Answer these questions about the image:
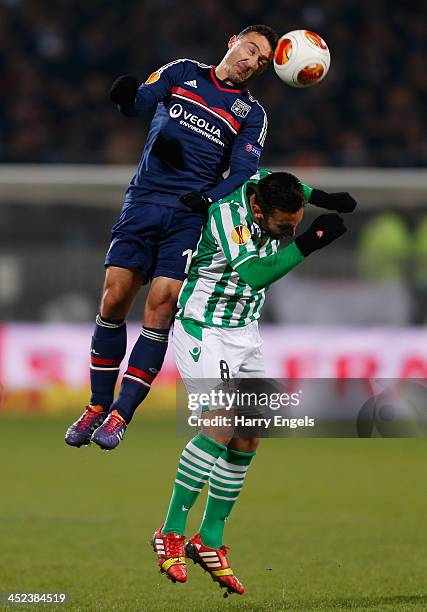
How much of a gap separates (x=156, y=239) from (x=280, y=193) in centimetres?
97

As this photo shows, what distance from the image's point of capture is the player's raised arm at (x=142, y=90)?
19.9 ft

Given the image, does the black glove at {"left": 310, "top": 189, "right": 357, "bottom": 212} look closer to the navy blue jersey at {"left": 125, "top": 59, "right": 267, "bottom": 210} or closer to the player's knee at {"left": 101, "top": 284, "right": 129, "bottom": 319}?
the navy blue jersey at {"left": 125, "top": 59, "right": 267, "bottom": 210}

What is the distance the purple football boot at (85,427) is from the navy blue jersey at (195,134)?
118cm

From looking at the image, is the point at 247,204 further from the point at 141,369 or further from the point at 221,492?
the point at 221,492

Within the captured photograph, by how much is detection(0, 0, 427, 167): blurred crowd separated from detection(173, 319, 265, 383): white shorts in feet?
34.5

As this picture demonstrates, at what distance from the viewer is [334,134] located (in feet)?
57.0

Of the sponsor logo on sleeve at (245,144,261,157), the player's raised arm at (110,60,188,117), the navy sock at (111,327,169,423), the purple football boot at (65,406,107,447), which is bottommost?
the purple football boot at (65,406,107,447)

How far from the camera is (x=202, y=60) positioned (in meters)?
17.7

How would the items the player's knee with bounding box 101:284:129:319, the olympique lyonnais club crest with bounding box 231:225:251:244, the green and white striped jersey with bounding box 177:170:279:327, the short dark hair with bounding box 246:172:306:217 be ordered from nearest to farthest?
the short dark hair with bounding box 246:172:306:217, the olympique lyonnais club crest with bounding box 231:225:251:244, the green and white striped jersey with bounding box 177:170:279:327, the player's knee with bounding box 101:284:129:319

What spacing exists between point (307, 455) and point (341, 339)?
1.71 metres

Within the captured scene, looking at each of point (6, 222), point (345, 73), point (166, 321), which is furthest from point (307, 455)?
point (166, 321)

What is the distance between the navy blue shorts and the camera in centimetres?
645

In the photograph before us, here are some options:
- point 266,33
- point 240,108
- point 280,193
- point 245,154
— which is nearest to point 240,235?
point 280,193

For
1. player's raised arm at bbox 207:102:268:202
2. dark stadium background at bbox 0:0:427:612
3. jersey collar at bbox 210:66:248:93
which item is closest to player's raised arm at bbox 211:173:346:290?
player's raised arm at bbox 207:102:268:202
